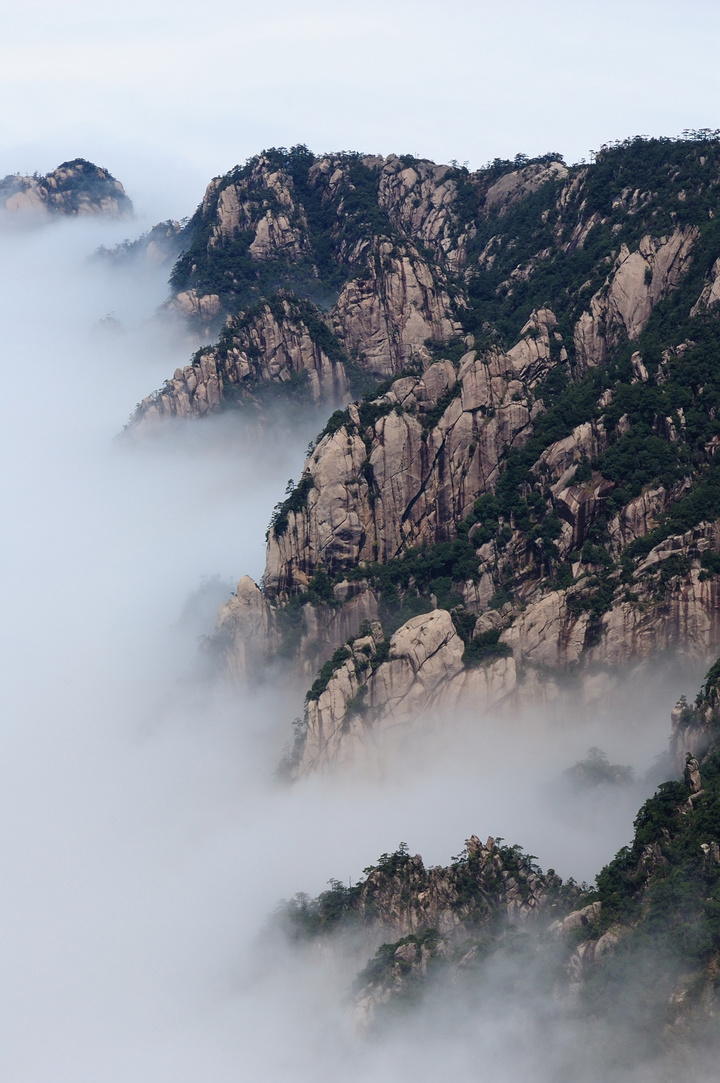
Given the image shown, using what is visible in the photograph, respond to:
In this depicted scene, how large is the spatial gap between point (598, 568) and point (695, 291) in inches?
1735

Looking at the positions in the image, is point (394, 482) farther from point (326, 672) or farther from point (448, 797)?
point (448, 797)

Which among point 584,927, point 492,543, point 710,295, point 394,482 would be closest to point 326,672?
point 492,543

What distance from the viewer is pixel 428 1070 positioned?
431 ft

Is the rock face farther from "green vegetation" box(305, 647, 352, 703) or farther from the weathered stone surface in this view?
the weathered stone surface

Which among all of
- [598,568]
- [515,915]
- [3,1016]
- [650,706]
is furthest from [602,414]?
[3,1016]

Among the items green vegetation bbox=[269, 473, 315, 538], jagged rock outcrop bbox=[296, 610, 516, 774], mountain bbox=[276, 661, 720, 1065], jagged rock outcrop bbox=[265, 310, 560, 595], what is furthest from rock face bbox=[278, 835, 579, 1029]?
green vegetation bbox=[269, 473, 315, 538]

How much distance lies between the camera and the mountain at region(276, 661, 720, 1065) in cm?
11956

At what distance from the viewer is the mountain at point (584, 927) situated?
392 feet

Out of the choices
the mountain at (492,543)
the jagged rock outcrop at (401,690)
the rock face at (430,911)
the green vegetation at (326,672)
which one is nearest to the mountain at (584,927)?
the rock face at (430,911)

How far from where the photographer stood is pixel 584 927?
131 metres

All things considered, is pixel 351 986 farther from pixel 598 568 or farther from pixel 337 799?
pixel 598 568

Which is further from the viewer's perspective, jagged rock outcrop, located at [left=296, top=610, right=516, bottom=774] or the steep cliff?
jagged rock outcrop, located at [left=296, top=610, right=516, bottom=774]

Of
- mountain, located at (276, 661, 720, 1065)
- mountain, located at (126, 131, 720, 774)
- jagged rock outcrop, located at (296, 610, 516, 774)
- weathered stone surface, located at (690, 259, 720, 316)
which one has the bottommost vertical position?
mountain, located at (276, 661, 720, 1065)

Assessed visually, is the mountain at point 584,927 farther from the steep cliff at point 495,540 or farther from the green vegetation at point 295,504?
the green vegetation at point 295,504
